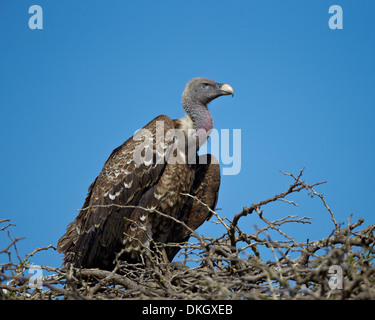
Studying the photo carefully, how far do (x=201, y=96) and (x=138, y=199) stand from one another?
2188 millimetres

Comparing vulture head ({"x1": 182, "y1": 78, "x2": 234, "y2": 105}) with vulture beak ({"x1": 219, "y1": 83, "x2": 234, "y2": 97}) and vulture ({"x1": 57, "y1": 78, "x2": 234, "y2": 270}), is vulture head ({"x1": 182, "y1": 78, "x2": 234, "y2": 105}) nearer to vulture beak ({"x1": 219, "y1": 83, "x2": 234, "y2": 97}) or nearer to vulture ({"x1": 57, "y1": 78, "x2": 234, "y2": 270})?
vulture beak ({"x1": 219, "y1": 83, "x2": 234, "y2": 97})

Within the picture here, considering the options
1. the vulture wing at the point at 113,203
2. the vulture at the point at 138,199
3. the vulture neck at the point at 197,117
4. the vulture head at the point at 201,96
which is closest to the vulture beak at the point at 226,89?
the vulture head at the point at 201,96

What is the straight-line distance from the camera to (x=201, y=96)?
25.5 ft

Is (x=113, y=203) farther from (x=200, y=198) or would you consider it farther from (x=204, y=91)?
(x=204, y=91)

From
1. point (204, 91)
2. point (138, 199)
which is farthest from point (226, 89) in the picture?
point (138, 199)

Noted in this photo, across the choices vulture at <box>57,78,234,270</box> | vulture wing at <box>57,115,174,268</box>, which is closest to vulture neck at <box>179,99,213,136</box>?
vulture at <box>57,78,234,270</box>

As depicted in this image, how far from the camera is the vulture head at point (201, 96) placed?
753 centimetres

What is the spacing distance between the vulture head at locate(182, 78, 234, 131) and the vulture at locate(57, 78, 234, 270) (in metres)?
0.49

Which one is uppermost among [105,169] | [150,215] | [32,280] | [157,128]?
[157,128]
